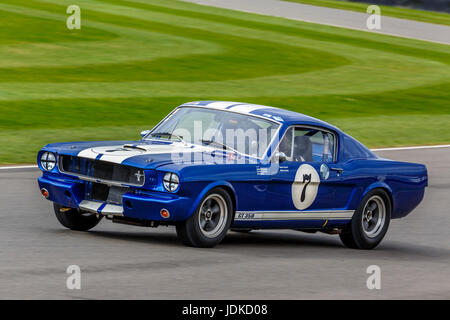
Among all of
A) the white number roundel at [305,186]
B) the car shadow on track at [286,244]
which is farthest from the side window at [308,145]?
the car shadow on track at [286,244]

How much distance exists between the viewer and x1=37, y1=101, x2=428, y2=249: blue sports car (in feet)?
28.9

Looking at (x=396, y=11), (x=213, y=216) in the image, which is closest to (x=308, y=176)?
(x=213, y=216)

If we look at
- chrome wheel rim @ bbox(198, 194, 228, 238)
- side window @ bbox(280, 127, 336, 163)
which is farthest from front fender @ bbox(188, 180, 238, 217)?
side window @ bbox(280, 127, 336, 163)

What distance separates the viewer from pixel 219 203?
9.05 meters

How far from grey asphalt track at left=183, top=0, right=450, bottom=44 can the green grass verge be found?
695mm

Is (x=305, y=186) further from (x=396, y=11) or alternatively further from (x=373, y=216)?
(x=396, y=11)

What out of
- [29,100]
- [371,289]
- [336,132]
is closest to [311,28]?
[29,100]

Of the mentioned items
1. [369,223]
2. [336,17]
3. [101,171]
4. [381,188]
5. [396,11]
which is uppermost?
[396,11]

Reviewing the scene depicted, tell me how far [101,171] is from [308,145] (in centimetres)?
220

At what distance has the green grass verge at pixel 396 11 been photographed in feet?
137

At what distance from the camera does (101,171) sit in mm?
9125

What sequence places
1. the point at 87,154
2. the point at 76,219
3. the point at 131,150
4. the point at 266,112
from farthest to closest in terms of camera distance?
the point at 266,112, the point at 76,219, the point at 131,150, the point at 87,154

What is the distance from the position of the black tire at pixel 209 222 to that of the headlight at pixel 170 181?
299 mm
